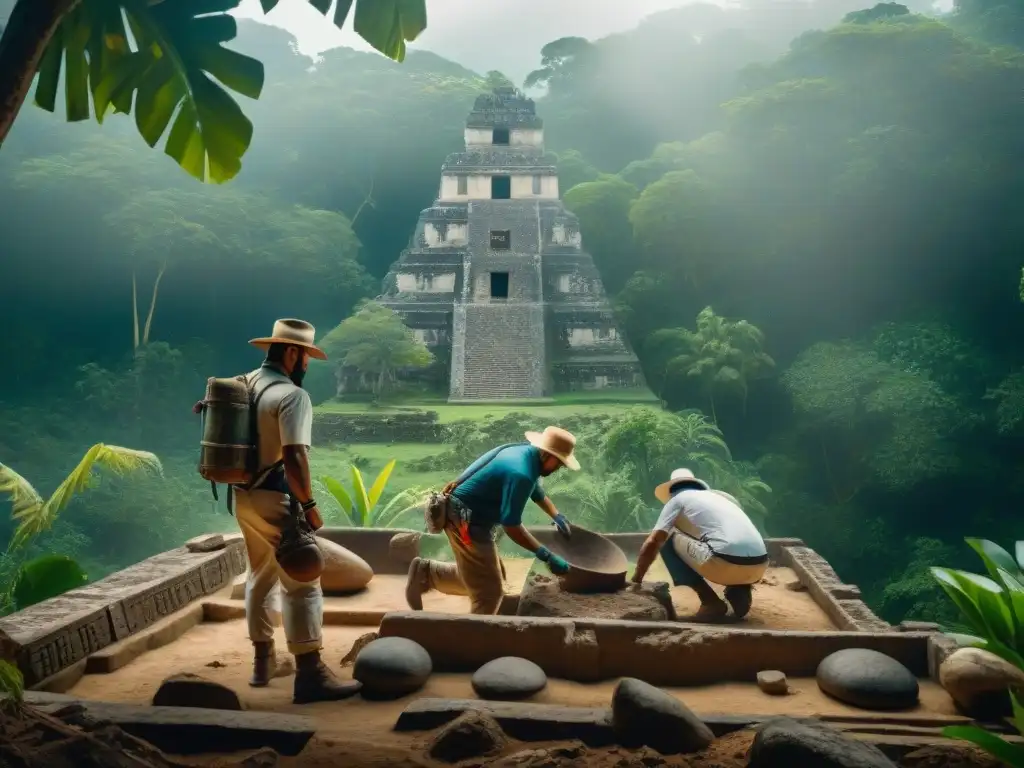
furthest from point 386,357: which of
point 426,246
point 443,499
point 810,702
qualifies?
point 810,702

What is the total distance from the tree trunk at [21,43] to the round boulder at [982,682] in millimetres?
4574

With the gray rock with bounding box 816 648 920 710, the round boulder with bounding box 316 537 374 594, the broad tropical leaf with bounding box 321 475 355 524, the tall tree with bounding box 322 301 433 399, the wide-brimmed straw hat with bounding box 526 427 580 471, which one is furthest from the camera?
the tall tree with bounding box 322 301 433 399

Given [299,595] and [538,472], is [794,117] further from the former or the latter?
[299,595]

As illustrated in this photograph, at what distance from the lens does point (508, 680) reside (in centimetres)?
343

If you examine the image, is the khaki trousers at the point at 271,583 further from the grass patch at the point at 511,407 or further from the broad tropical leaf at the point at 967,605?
the grass patch at the point at 511,407

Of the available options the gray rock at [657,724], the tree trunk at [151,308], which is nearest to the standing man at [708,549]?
the gray rock at [657,724]

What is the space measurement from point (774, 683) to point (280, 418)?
8.78ft

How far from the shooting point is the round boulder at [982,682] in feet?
10.7

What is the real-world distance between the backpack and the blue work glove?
1576 mm

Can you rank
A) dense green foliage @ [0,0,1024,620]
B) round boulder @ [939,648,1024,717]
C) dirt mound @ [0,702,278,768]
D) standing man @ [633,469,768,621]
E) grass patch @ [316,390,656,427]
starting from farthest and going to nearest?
grass patch @ [316,390,656,427] → dense green foliage @ [0,0,1024,620] → standing man @ [633,469,768,621] → round boulder @ [939,648,1024,717] → dirt mound @ [0,702,278,768]

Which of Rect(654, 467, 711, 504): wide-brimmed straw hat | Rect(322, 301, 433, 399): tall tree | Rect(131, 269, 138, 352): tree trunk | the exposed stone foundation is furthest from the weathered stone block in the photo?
Rect(131, 269, 138, 352): tree trunk

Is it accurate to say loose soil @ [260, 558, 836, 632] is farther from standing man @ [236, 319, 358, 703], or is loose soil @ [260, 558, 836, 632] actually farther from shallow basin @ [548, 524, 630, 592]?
standing man @ [236, 319, 358, 703]

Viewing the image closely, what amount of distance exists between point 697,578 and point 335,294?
18853 mm

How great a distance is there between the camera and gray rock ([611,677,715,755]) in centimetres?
279
